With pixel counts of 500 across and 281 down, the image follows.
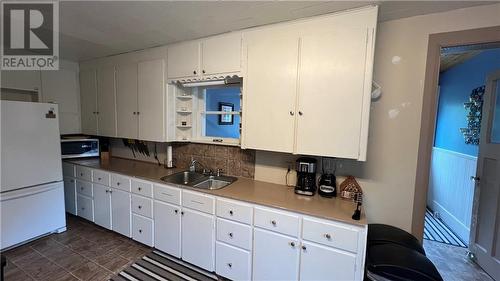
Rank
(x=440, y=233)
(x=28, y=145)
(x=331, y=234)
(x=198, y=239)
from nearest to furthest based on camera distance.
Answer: (x=331, y=234) → (x=198, y=239) → (x=28, y=145) → (x=440, y=233)

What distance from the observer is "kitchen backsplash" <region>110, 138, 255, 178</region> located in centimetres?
239

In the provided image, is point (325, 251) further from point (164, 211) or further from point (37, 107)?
point (37, 107)

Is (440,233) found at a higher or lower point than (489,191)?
lower

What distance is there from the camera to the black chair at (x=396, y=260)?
1.31 m

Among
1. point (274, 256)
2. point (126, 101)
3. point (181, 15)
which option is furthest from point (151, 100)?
point (274, 256)

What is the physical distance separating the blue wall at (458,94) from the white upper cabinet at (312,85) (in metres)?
2.19

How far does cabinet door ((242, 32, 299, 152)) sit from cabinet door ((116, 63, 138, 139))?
1644 mm

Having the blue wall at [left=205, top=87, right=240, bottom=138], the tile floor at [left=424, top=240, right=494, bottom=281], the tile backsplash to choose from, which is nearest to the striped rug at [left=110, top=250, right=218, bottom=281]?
the tile backsplash

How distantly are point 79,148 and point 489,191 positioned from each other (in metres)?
4.94

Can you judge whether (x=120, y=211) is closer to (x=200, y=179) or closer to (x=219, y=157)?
(x=200, y=179)

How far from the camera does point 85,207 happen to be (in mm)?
2855

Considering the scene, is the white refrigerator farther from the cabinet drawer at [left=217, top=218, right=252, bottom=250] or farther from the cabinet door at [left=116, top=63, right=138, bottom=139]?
the cabinet drawer at [left=217, top=218, right=252, bottom=250]

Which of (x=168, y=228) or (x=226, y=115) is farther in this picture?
(x=226, y=115)

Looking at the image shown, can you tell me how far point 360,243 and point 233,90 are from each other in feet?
6.31
